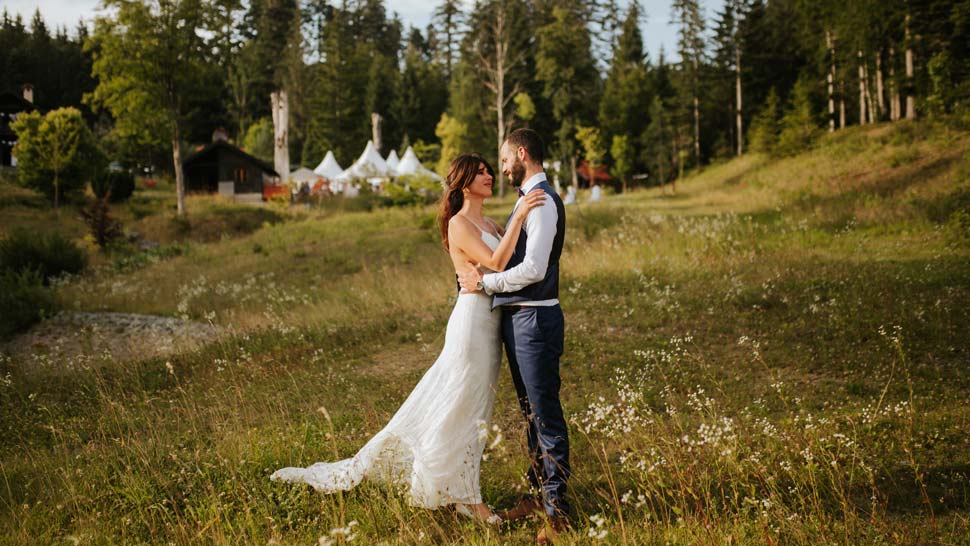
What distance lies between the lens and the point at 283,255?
2195 cm

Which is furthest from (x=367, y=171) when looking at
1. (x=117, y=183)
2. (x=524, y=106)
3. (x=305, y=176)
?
(x=117, y=183)

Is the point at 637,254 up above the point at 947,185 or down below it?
below

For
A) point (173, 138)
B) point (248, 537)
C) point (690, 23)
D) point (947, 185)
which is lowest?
point (248, 537)

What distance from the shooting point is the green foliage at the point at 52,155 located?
3441cm

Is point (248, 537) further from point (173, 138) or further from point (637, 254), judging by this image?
point (173, 138)

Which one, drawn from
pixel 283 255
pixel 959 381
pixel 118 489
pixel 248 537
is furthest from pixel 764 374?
pixel 283 255

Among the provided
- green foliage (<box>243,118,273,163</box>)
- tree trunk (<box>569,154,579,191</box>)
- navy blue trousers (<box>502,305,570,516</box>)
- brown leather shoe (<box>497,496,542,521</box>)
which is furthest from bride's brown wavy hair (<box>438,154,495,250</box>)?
green foliage (<box>243,118,273,163</box>)

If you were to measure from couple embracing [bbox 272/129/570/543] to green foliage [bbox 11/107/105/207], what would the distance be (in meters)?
35.8

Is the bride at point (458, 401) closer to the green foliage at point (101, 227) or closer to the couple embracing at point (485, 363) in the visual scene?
the couple embracing at point (485, 363)

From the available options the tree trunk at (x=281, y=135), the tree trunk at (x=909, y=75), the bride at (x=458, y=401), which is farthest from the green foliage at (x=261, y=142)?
the bride at (x=458, y=401)

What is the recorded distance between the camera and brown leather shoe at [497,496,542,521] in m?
4.48

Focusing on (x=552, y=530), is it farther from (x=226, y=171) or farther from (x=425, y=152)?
(x=425, y=152)

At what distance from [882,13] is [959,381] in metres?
34.4

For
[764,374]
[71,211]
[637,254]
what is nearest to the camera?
[764,374]
